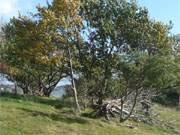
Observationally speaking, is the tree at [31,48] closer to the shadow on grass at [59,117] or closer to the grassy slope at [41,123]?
the grassy slope at [41,123]

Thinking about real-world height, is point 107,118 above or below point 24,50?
below

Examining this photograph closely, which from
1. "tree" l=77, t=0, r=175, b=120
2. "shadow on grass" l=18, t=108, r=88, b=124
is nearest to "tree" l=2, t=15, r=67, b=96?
"tree" l=77, t=0, r=175, b=120

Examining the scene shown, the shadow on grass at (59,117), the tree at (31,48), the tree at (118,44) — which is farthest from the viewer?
the tree at (31,48)

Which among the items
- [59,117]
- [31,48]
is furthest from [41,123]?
[31,48]

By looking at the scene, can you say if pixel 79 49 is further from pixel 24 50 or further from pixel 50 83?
pixel 50 83

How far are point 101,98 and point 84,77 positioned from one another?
2379mm

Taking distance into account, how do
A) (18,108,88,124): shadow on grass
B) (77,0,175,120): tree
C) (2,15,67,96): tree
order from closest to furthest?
(18,108,88,124): shadow on grass < (77,0,175,120): tree < (2,15,67,96): tree

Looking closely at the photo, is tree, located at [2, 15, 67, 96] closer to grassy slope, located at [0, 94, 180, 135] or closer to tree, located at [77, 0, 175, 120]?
tree, located at [77, 0, 175, 120]

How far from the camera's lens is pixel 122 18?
33.1 m

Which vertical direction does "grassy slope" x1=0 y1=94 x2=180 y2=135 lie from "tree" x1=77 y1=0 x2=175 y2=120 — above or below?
below

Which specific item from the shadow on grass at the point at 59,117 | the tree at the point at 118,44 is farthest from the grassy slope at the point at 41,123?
the tree at the point at 118,44

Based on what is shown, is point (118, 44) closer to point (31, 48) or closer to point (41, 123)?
point (31, 48)

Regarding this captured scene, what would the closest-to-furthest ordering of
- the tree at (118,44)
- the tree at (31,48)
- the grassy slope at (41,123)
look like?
the grassy slope at (41,123) → the tree at (118,44) → the tree at (31,48)

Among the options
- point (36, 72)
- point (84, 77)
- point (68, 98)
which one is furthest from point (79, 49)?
point (36, 72)
